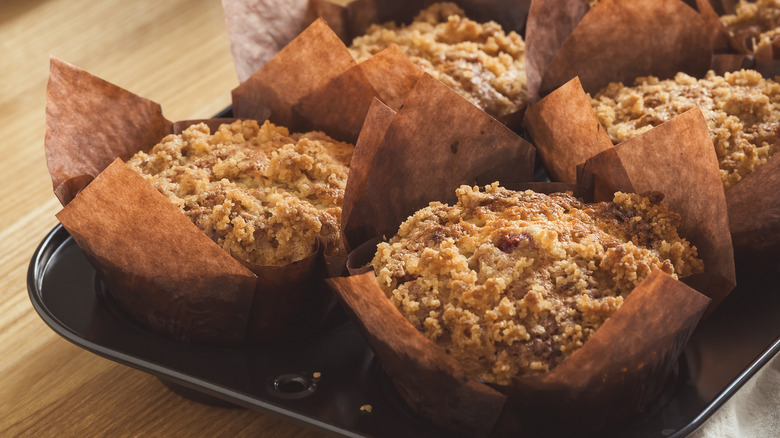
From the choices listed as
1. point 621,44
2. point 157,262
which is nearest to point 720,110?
point 621,44

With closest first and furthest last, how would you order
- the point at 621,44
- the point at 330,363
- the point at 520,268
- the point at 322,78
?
the point at 520,268 < the point at 330,363 < the point at 322,78 < the point at 621,44

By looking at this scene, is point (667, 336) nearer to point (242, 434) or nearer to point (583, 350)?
point (583, 350)

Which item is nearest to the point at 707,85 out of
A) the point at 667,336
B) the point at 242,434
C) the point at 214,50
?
the point at 667,336

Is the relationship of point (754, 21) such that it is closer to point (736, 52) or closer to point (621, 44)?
point (736, 52)

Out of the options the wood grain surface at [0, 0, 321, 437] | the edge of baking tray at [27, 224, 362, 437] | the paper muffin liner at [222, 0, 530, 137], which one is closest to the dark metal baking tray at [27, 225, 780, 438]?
the edge of baking tray at [27, 224, 362, 437]

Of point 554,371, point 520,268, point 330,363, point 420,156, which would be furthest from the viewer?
point 420,156

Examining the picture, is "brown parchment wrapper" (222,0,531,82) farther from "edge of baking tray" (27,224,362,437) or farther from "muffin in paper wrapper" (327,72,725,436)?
"muffin in paper wrapper" (327,72,725,436)

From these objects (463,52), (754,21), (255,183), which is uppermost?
(255,183)
